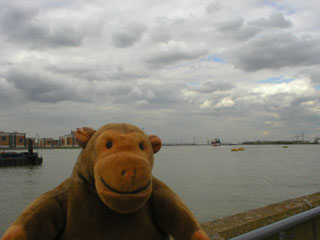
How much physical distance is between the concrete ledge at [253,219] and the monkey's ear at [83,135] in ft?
5.03

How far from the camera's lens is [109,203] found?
55.8 inches

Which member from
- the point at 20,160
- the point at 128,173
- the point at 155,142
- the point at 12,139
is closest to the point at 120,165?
the point at 128,173

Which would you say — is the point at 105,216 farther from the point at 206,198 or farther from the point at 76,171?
the point at 206,198

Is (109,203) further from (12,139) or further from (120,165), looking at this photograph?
(12,139)

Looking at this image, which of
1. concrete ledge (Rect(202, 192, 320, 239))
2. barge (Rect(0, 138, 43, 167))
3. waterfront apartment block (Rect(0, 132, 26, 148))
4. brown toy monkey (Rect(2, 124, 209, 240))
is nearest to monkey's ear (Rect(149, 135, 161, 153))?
brown toy monkey (Rect(2, 124, 209, 240))

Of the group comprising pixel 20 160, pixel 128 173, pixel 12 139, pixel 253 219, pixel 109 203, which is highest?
pixel 128 173

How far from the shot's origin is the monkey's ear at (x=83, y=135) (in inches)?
69.5

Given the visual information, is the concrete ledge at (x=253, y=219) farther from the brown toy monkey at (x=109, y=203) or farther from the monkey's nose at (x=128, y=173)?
the monkey's nose at (x=128, y=173)

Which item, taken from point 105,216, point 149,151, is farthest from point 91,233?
point 149,151

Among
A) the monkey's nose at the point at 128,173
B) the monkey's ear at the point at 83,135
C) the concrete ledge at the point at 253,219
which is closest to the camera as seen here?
the monkey's nose at the point at 128,173

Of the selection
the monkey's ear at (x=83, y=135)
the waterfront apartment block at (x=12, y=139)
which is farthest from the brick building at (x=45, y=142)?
the monkey's ear at (x=83, y=135)

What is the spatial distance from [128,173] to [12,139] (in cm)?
11227

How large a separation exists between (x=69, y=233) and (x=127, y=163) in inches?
21.7

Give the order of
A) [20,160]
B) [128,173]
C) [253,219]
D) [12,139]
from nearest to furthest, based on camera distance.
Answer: [128,173], [253,219], [20,160], [12,139]
